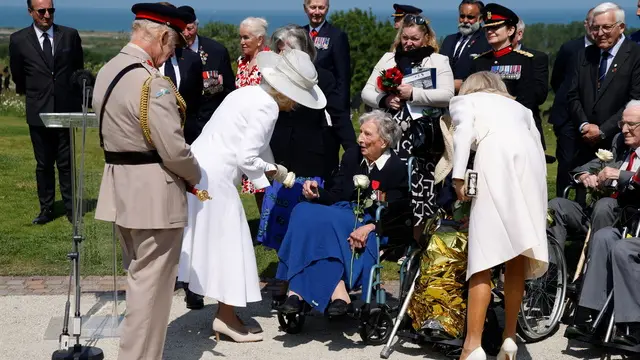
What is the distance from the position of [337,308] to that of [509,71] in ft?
8.62

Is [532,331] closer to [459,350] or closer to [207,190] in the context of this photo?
[459,350]

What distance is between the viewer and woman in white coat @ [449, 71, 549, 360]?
228 inches

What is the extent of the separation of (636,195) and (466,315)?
1438 mm

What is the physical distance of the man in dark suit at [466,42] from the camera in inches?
340

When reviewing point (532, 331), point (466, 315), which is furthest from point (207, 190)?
Answer: point (532, 331)

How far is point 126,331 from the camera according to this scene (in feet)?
18.1

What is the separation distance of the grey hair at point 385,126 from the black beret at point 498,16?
1504 mm

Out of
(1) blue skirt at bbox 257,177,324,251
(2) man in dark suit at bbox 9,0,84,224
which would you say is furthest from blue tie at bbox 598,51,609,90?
(2) man in dark suit at bbox 9,0,84,224

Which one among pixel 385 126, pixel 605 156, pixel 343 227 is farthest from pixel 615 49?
pixel 343 227

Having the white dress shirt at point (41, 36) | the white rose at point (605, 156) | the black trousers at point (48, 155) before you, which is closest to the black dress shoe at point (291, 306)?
the white rose at point (605, 156)

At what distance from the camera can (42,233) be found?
30.2 ft

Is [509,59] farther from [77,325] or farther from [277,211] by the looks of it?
[77,325]

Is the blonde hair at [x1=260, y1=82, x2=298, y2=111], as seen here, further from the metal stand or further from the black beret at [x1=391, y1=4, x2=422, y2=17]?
the black beret at [x1=391, y1=4, x2=422, y2=17]

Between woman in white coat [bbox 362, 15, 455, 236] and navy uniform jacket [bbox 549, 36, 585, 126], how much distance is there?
136 cm
